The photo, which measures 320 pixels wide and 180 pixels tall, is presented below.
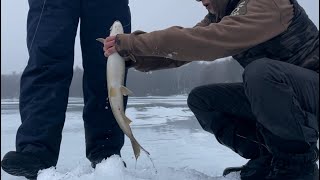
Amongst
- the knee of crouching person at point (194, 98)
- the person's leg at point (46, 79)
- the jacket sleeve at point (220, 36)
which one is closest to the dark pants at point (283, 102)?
the jacket sleeve at point (220, 36)

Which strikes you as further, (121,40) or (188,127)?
(188,127)

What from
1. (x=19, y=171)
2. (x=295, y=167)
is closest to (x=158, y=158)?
(x=19, y=171)

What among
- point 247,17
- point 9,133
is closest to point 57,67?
point 247,17

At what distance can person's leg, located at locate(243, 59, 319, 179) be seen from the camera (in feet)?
6.58

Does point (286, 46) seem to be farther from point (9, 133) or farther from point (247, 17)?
point (9, 133)

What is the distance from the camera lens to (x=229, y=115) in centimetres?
266

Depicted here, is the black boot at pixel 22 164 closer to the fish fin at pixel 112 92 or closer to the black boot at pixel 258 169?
the fish fin at pixel 112 92

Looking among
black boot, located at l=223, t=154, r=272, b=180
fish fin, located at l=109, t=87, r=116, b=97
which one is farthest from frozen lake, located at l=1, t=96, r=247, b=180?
fish fin, located at l=109, t=87, r=116, b=97

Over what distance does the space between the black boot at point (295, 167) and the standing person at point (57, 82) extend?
109 centimetres

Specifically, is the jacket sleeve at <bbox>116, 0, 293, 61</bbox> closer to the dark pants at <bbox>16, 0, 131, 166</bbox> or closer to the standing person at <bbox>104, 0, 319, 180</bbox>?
the standing person at <bbox>104, 0, 319, 180</bbox>

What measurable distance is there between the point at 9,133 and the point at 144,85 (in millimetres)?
10789

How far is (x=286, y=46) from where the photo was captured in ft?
7.20

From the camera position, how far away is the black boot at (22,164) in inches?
85.9

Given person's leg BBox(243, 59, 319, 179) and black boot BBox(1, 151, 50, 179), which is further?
black boot BBox(1, 151, 50, 179)
